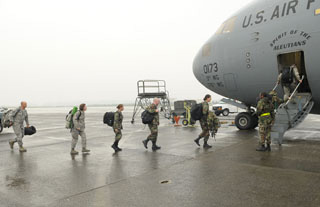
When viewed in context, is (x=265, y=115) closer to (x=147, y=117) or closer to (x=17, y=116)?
(x=147, y=117)

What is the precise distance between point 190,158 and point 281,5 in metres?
6.79

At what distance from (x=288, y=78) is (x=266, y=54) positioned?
127 cm

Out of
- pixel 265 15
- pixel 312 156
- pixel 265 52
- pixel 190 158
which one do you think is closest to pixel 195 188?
pixel 190 158

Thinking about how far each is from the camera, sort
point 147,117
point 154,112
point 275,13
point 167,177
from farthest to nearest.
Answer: point 275,13 → point 154,112 → point 147,117 → point 167,177

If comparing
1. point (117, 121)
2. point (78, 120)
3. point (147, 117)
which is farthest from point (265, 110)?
point (78, 120)

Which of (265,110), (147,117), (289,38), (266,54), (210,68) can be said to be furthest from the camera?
(210,68)

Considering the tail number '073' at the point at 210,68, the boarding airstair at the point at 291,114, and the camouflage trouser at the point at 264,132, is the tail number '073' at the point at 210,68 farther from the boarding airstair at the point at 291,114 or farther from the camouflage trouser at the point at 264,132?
the camouflage trouser at the point at 264,132

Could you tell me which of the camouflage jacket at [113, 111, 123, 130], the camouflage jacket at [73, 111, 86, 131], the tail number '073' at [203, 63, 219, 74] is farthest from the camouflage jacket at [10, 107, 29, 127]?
the tail number '073' at [203, 63, 219, 74]

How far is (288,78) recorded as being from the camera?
927 cm

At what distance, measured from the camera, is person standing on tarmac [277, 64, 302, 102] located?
9172mm

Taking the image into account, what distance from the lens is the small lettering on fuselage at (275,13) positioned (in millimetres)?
9122

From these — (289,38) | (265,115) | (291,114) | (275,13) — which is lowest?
(291,114)

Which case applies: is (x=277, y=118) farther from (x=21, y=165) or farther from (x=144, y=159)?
(x=21, y=165)

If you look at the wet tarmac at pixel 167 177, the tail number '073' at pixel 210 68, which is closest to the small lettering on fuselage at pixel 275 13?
the tail number '073' at pixel 210 68
